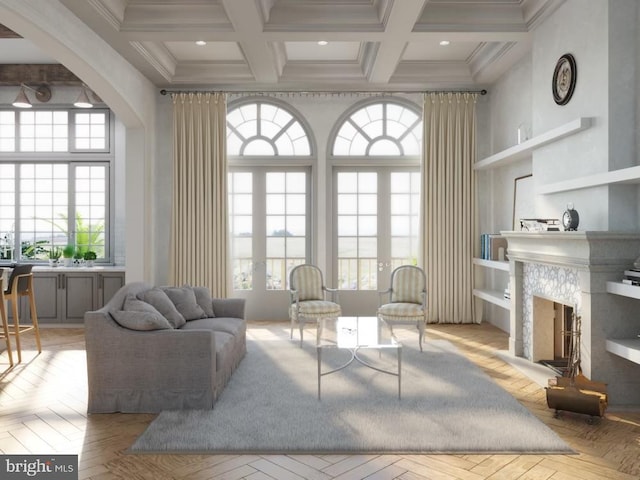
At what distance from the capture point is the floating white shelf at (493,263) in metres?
5.54

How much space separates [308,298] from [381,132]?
2.80m

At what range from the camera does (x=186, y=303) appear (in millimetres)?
4539

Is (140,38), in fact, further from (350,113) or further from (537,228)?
(537,228)

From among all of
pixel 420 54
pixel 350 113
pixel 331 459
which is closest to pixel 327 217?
pixel 350 113

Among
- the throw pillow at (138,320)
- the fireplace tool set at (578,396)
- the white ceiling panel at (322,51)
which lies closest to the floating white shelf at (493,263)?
the fireplace tool set at (578,396)

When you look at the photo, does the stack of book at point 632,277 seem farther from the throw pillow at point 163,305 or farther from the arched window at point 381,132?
the arched window at point 381,132

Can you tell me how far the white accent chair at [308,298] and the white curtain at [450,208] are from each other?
1716 millimetres

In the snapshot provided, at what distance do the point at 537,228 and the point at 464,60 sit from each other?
3017mm

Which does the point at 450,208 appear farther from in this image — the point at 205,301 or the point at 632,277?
the point at 205,301

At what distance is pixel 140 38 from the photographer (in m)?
5.02

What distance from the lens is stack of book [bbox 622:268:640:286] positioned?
3289 millimetres

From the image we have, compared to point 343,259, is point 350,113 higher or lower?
higher

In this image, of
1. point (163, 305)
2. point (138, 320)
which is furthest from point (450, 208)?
point (138, 320)

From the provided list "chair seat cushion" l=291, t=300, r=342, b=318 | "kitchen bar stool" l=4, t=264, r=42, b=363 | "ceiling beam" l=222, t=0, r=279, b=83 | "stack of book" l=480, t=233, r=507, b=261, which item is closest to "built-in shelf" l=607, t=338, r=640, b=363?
"stack of book" l=480, t=233, r=507, b=261
